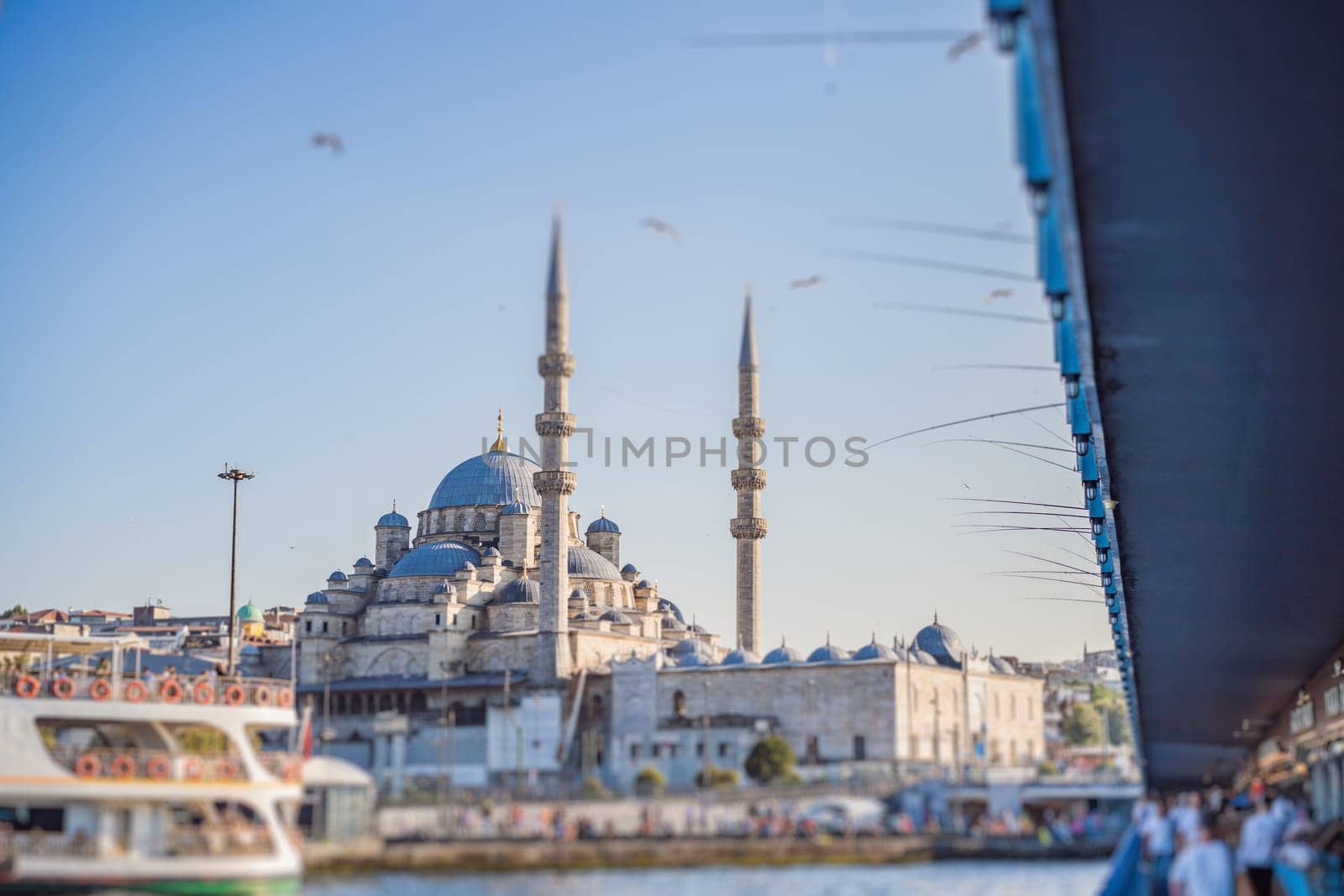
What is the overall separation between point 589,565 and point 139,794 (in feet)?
118

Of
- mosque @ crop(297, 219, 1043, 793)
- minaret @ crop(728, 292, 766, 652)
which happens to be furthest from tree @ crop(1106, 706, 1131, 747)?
minaret @ crop(728, 292, 766, 652)

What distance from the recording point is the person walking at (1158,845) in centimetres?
1477

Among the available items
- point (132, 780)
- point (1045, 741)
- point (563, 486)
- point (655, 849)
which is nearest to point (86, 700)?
point (132, 780)

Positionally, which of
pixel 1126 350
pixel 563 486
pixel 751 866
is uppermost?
pixel 563 486

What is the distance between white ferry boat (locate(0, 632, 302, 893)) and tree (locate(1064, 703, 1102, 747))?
32.7m

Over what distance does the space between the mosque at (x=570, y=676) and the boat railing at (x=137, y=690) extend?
41.0ft

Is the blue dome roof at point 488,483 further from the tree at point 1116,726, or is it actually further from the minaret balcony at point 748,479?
the tree at point 1116,726

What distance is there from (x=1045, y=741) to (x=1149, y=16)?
41885 mm

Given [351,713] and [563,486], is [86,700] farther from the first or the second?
[351,713]

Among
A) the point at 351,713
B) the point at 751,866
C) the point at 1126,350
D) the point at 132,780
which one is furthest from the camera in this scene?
the point at 351,713

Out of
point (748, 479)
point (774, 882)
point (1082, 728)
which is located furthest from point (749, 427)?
point (774, 882)

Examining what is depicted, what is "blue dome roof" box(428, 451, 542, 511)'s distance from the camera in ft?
194

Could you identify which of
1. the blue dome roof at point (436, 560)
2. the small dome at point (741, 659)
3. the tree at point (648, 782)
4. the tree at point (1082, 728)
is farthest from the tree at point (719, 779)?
the blue dome roof at point (436, 560)

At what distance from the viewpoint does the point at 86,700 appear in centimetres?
2309
